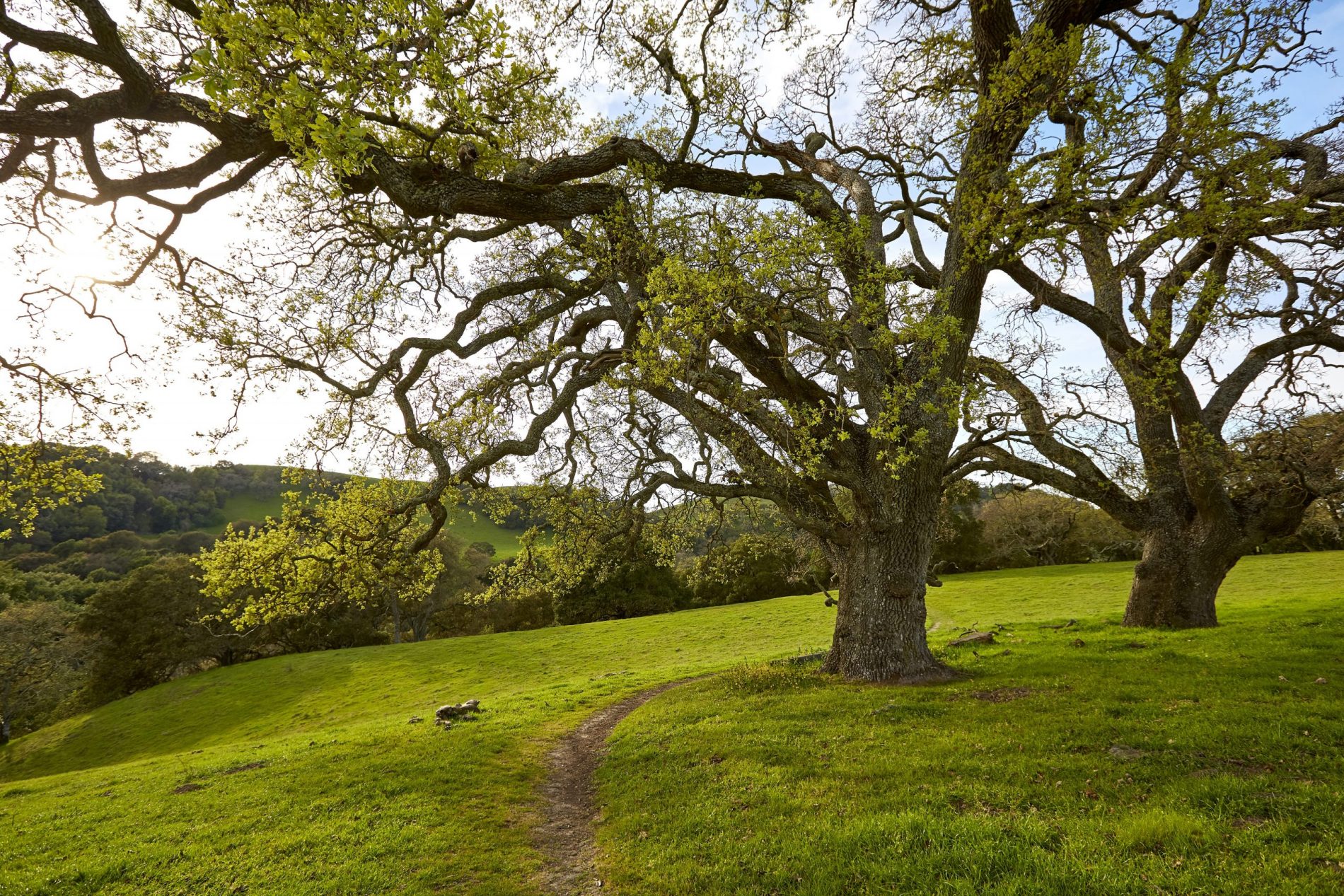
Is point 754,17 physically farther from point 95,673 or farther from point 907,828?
point 95,673

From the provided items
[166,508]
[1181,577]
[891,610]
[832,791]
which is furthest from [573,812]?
[166,508]

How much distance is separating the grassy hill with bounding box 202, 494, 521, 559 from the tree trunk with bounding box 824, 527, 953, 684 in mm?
57849

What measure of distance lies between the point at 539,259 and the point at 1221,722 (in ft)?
52.3

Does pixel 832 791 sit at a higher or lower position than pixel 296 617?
higher

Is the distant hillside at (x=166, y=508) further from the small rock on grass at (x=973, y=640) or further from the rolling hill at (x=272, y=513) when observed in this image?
the small rock on grass at (x=973, y=640)

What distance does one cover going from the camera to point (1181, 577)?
51.8ft

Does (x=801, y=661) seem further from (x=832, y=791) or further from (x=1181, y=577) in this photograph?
(x=1181, y=577)

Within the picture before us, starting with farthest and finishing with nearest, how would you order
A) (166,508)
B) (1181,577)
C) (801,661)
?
(166,508) → (801,661) → (1181,577)

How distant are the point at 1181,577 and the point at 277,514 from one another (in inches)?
3350

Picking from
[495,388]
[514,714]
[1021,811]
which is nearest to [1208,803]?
[1021,811]

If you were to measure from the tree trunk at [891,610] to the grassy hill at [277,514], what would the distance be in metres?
57.8

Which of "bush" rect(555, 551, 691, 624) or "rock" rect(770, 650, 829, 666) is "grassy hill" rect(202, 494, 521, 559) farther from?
"rock" rect(770, 650, 829, 666)

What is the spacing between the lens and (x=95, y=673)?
46.4 meters

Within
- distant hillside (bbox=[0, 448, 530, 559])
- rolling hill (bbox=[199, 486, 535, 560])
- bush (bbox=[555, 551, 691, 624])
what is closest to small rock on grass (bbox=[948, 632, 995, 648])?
bush (bbox=[555, 551, 691, 624])
